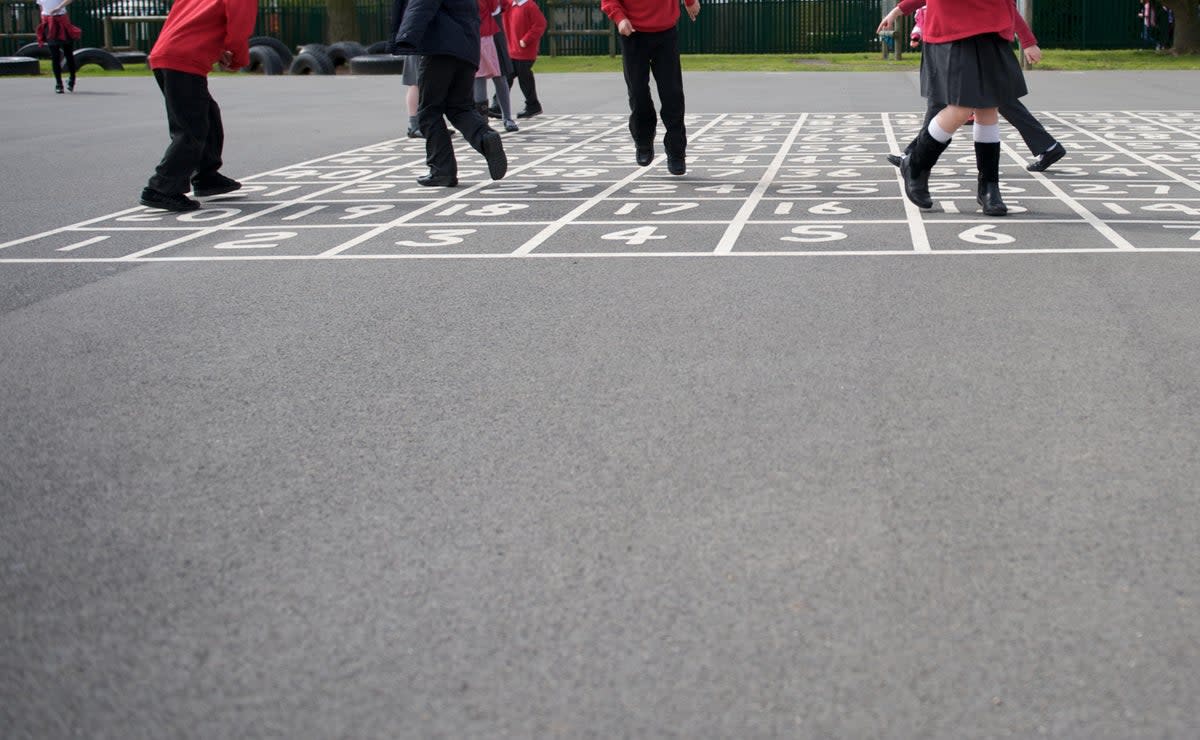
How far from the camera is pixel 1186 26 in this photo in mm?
38094

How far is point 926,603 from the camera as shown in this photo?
343cm

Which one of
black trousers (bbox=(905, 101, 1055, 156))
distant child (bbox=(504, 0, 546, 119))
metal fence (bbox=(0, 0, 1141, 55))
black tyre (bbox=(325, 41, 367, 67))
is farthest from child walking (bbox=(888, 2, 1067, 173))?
metal fence (bbox=(0, 0, 1141, 55))

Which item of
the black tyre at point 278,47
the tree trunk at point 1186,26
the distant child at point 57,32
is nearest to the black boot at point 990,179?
the distant child at point 57,32

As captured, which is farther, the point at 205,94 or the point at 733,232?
the point at 205,94

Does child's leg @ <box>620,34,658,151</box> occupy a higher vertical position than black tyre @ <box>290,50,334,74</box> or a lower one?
lower

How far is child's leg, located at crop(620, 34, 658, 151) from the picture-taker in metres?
12.1

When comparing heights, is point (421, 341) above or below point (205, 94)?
below

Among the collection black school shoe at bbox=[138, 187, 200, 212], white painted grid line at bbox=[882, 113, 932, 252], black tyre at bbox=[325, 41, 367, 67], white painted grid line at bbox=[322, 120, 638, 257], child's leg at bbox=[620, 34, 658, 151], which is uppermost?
A: black tyre at bbox=[325, 41, 367, 67]

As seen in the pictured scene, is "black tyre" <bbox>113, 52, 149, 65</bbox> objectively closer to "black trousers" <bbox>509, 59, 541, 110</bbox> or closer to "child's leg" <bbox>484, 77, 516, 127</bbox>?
"black trousers" <bbox>509, 59, 541, 110</bbox>

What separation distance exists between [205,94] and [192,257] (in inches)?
96.2

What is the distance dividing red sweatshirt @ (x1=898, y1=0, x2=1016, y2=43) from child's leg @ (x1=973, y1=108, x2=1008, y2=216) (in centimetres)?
53

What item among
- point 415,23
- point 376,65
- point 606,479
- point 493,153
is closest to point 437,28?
point 415,23

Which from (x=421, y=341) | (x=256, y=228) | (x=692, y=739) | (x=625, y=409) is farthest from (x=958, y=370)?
(x=256, y=228)

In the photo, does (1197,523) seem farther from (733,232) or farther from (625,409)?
(733,232)
